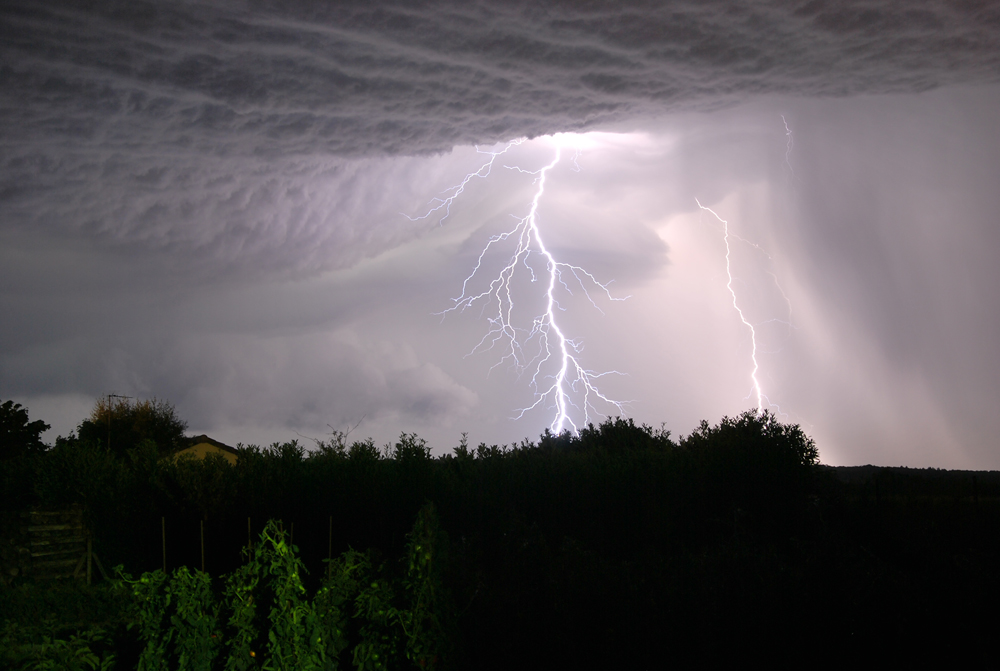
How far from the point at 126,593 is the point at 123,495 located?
882 cm

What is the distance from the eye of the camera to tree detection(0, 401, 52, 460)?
86.2 feet

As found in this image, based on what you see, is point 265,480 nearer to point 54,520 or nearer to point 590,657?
point 54,520

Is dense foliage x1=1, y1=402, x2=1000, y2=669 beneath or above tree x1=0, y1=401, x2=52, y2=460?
beneath

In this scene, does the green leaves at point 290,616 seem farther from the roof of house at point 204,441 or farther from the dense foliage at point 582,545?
the roof of house at point 204,441

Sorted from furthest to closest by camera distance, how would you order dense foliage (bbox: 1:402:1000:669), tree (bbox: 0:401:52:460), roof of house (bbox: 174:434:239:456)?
roof of house (bbox: 174:434:239:456) < tree (bbox: 0:401:52:460) < dense foliage (bbox: 1:402:1000:669)

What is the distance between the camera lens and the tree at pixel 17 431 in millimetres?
26281

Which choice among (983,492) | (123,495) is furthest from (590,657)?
(983,492)

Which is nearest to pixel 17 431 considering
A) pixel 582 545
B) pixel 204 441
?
pixel 204 441

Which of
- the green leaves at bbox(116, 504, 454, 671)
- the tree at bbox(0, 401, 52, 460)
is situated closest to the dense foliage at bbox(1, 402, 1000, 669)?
the green leaves at bbox(116, 504, 454, 671)

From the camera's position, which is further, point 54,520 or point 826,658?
point 54,520

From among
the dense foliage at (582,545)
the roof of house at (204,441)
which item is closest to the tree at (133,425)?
the roof of house at (204,441)

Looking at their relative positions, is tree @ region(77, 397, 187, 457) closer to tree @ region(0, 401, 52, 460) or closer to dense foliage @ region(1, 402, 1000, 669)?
tree @ region(0, 401, 52, 460)

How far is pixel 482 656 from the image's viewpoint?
4859 mm

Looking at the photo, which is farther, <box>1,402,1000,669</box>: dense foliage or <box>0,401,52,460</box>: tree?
<box>0,401,52,460</box>: tree
